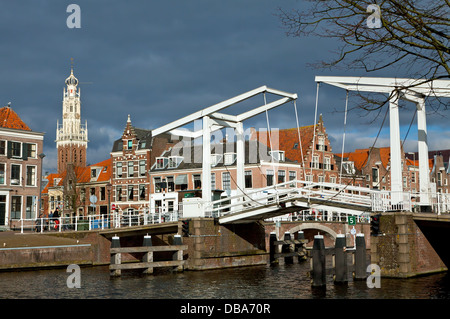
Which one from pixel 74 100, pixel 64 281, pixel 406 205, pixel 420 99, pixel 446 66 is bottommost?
pixel 64 281

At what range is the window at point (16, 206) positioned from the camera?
35.2m

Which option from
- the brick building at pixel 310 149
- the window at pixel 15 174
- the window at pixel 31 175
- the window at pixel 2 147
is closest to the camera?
the window at pixel 2 147

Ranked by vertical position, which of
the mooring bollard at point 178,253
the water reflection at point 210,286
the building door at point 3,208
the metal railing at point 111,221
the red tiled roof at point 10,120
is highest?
the red tiled roof at point 10,120

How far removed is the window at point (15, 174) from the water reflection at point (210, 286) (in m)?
13.9

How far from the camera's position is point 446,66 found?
7.64m

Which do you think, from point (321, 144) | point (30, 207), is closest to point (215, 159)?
point (321, 144)

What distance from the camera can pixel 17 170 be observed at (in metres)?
35.7

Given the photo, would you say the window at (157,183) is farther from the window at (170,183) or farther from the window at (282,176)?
the window at (282,176)

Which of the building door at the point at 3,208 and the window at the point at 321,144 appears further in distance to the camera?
the window at the point at 321,144

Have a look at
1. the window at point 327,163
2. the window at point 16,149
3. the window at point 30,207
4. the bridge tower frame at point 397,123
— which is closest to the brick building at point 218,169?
the window at point 327,163

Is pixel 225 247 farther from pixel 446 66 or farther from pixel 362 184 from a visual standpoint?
pixel 362 184

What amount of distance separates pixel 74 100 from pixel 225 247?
9385cm
